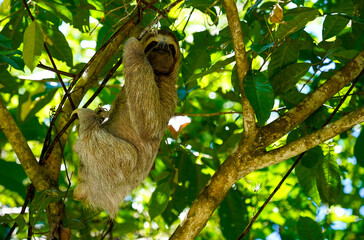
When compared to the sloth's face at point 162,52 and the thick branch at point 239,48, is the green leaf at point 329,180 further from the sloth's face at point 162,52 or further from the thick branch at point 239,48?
the sloth's face at point 162,52

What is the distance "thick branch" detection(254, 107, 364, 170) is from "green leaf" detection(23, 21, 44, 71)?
270 cm

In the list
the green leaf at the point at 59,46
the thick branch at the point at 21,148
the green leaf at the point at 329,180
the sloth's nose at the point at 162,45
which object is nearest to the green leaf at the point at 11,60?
the thick branch at the point at 21,148

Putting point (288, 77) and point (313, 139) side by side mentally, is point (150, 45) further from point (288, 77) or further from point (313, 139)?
point (313, 139)

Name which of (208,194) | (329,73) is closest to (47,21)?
(208,194)

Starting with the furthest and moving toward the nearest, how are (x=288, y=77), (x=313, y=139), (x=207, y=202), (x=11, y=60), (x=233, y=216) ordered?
(x=233, y=216), (x=288, y=77), (x=11, y=60), (x=207, y=202), (x=313, y=139)

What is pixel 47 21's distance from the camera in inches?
244

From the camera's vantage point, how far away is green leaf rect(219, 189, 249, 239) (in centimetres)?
567

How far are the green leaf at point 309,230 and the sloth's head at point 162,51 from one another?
115 inches

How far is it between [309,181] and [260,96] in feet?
7.63

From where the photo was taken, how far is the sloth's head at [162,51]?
5.92 meters

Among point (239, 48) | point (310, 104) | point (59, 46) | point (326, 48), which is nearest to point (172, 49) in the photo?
point (59, 46)

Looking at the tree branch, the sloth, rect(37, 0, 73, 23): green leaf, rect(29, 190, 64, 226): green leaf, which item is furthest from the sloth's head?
rect(29, 190, 64, 226): green leaf

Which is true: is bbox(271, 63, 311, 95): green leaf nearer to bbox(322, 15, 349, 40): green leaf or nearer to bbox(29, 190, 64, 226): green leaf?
bbox(322, 15, 349, 40): green leaf

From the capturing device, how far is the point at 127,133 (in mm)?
5871
